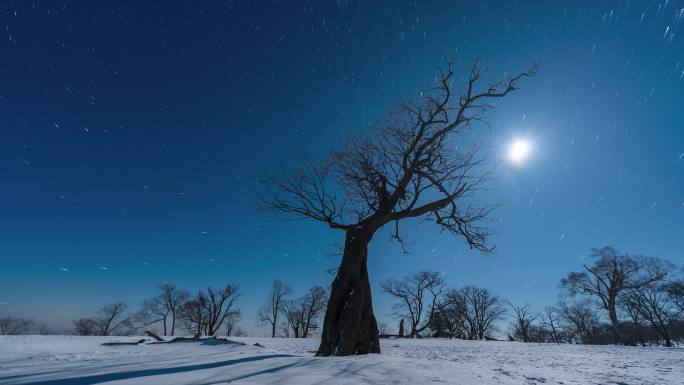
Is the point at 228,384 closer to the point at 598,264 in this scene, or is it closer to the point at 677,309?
the point at 598,264

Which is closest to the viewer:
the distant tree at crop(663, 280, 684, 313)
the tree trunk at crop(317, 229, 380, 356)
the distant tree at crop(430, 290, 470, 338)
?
the tree trunk at crop(317, 229, 380, 356)

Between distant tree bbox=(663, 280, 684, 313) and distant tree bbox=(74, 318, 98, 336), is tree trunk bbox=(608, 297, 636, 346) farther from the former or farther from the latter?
distant tree bbox=(74, 318, 98, 336)

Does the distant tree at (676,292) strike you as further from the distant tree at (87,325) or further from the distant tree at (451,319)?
the distant tree at (87,325)

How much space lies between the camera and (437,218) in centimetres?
958

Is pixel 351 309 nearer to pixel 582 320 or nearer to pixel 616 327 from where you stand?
pixel 616 327

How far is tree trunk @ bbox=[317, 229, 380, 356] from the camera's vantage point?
23.0ft

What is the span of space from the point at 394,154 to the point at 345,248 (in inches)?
138

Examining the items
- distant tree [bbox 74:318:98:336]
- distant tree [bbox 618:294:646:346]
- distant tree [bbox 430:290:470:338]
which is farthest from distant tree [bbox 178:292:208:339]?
distant tree [bbox 618:294:646:346]

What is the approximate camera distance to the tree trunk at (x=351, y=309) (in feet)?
23.0

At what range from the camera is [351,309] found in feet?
24.1

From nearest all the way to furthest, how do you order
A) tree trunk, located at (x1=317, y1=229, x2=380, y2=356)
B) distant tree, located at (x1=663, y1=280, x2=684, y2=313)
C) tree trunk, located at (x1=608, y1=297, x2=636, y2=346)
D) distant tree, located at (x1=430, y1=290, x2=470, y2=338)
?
tree trunk, located at (x1=317, y1=229, x2=380, y2=356)
tree trunk, located at (x1=608, y1=297, x2=636, y2=346)
distant tree, located at (x1=663, y1=280, x2=684, y2=313)
distant tree, located at (x1=430, y1=290, x2=470, y2=338)

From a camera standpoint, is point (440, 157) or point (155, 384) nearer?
point (155, 384)

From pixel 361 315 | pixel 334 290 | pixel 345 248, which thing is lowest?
pixel 361 315

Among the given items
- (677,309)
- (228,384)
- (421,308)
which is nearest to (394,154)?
(228,384)
